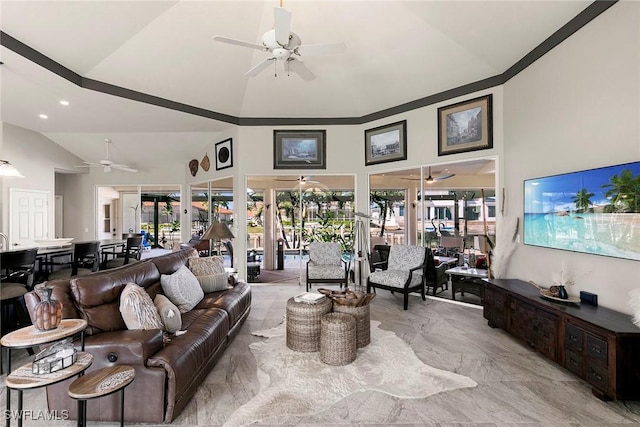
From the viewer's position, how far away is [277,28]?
2783mm

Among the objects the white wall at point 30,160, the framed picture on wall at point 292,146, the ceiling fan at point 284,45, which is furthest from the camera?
the framed picture on wall at point 292,146

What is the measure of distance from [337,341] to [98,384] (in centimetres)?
188

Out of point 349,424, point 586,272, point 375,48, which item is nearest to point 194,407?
point 349,424

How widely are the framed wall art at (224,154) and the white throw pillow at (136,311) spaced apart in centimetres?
435

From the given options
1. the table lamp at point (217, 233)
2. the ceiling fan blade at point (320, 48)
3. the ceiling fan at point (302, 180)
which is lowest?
the table lamp at point (217, 233)

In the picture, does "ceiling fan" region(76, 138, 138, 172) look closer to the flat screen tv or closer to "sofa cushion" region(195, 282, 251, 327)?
"sofa cushion" region(195, 282, 251, 327)

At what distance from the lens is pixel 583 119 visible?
10.1ft

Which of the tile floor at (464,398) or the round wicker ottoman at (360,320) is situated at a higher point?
the round wicker ottoman at (360,320)

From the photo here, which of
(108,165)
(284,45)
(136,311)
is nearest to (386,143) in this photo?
(284,45)

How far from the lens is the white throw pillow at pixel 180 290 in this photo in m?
3.10

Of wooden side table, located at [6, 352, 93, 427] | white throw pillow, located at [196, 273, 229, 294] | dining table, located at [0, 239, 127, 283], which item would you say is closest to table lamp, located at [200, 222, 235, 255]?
white throw pillow, located at [196, 273, 229, 294]

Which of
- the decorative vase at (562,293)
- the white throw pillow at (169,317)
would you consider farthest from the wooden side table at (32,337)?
A: the decorative vase at (562,293)

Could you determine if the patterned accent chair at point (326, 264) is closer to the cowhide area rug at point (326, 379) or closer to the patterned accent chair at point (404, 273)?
the patterned accent chair at point (404, 273)

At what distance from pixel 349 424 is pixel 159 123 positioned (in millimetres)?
6190
